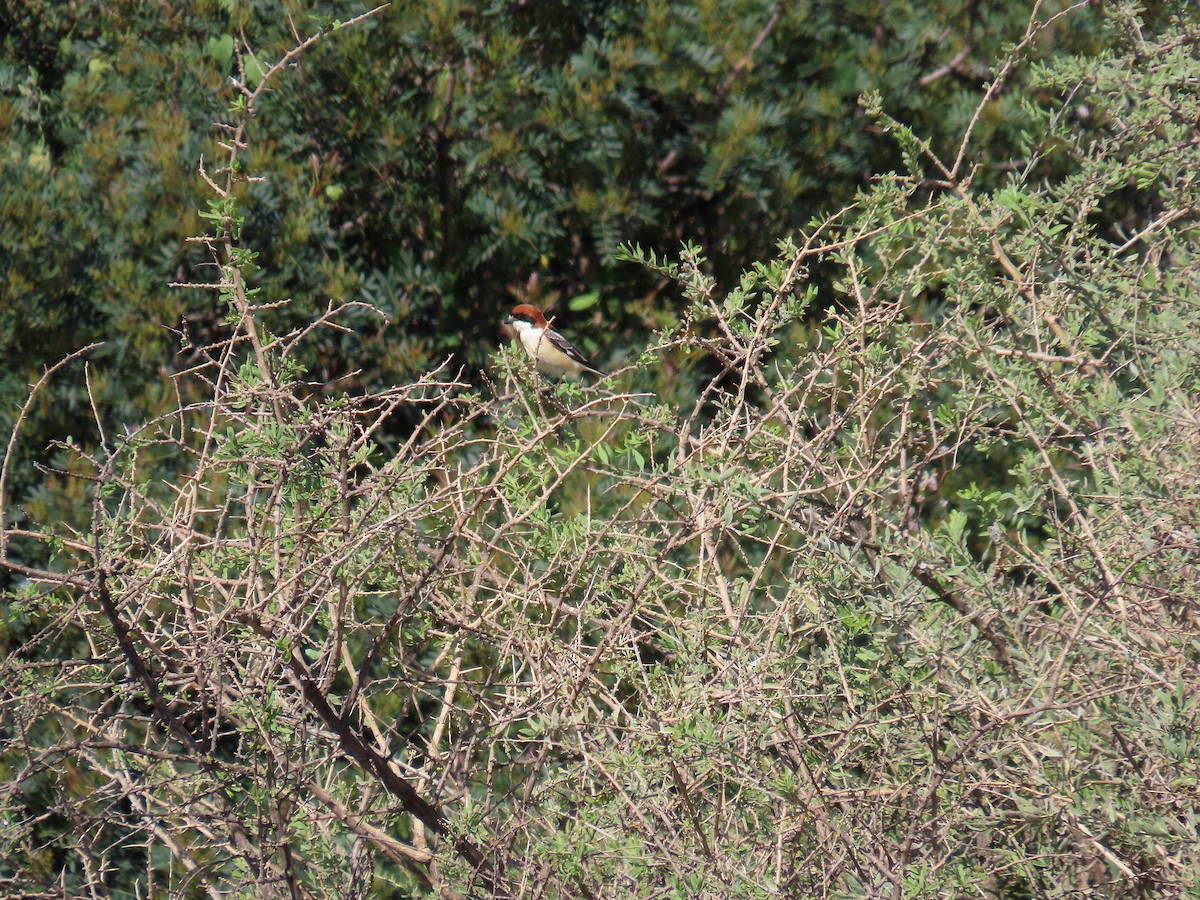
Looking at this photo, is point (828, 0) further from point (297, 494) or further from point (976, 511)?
point (297, 494)

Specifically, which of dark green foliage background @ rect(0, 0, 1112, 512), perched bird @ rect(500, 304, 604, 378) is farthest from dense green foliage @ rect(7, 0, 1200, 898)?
perched bird @ rect(500, 304, 604, 378)

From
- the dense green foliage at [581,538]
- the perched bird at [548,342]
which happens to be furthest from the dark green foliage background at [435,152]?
the perched bird at [548,342]

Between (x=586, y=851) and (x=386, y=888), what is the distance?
7.61 ft

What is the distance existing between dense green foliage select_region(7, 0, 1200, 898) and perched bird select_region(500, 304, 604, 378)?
31 centimetres

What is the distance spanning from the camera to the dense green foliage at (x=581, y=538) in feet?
7.57

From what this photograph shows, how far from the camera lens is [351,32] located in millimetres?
5848

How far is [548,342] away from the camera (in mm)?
5875

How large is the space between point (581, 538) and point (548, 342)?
291 cm

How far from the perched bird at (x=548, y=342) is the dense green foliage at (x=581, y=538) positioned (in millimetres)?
315

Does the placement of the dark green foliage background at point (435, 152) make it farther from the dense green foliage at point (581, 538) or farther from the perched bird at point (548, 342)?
the perched bird at point (548, 342)

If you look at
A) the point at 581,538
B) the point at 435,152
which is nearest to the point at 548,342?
the point at 435,152

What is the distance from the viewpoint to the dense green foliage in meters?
2.31

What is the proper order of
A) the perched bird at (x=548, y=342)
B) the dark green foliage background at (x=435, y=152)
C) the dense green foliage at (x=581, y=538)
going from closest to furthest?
the dense green foliage at (x=581, y=538) < the dark green foliage background at (x=435, y=152) < the perched bird at (x=548, y=342)

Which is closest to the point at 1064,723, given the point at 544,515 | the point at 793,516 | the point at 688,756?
the point at 688,756
